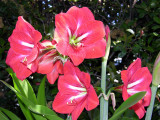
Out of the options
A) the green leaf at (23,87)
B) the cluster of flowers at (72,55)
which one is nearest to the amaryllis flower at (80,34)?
the cluster of flowers at (72,55)

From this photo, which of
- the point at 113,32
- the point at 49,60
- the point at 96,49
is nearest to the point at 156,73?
the point at 96,49

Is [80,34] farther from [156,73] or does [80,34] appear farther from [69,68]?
[156,73]

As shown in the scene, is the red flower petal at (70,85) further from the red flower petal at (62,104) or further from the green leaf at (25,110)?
the green leaf at (25,110)

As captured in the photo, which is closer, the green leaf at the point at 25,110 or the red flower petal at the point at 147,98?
the red flower petal at the point at 147,98

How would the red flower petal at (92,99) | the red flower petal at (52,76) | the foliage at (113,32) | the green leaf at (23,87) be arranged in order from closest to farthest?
the red flower petal at (92,99)
the red flower petal at (52,76)
the green leaf at (23,87)
the foliage at (113,32)

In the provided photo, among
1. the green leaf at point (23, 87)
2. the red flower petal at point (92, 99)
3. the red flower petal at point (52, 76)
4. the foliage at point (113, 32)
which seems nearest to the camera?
the red flower petal at point (92, 99)

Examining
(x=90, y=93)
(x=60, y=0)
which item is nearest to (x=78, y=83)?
(x=90, y=93)
